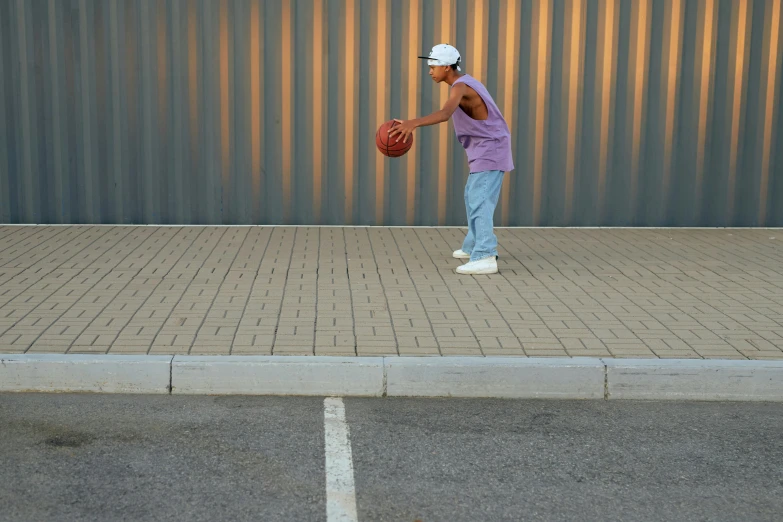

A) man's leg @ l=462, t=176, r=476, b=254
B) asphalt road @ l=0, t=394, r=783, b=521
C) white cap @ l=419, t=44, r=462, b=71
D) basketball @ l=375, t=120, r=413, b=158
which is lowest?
asphalt road @ l=0, t=394, r=783, b=521

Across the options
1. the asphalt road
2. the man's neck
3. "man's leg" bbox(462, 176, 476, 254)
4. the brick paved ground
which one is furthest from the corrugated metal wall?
the asphalt road

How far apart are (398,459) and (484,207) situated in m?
4.30

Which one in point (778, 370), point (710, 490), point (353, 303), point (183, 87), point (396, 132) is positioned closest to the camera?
point (710, 490)

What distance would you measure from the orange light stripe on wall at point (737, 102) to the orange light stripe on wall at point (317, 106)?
4.33m

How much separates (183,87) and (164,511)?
7.90 meters

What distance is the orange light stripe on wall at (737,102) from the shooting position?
11.5m

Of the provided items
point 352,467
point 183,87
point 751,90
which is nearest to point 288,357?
point 352,467

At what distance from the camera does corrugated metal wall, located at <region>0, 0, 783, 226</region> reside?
37.2ft

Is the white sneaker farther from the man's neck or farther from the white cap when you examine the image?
the white cap

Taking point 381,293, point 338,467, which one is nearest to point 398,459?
point 338,467

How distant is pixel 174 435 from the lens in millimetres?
5004

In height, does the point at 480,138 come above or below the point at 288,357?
above

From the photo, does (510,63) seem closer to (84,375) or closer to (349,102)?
(349,102)

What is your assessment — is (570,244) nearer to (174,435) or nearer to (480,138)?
(480,138)
